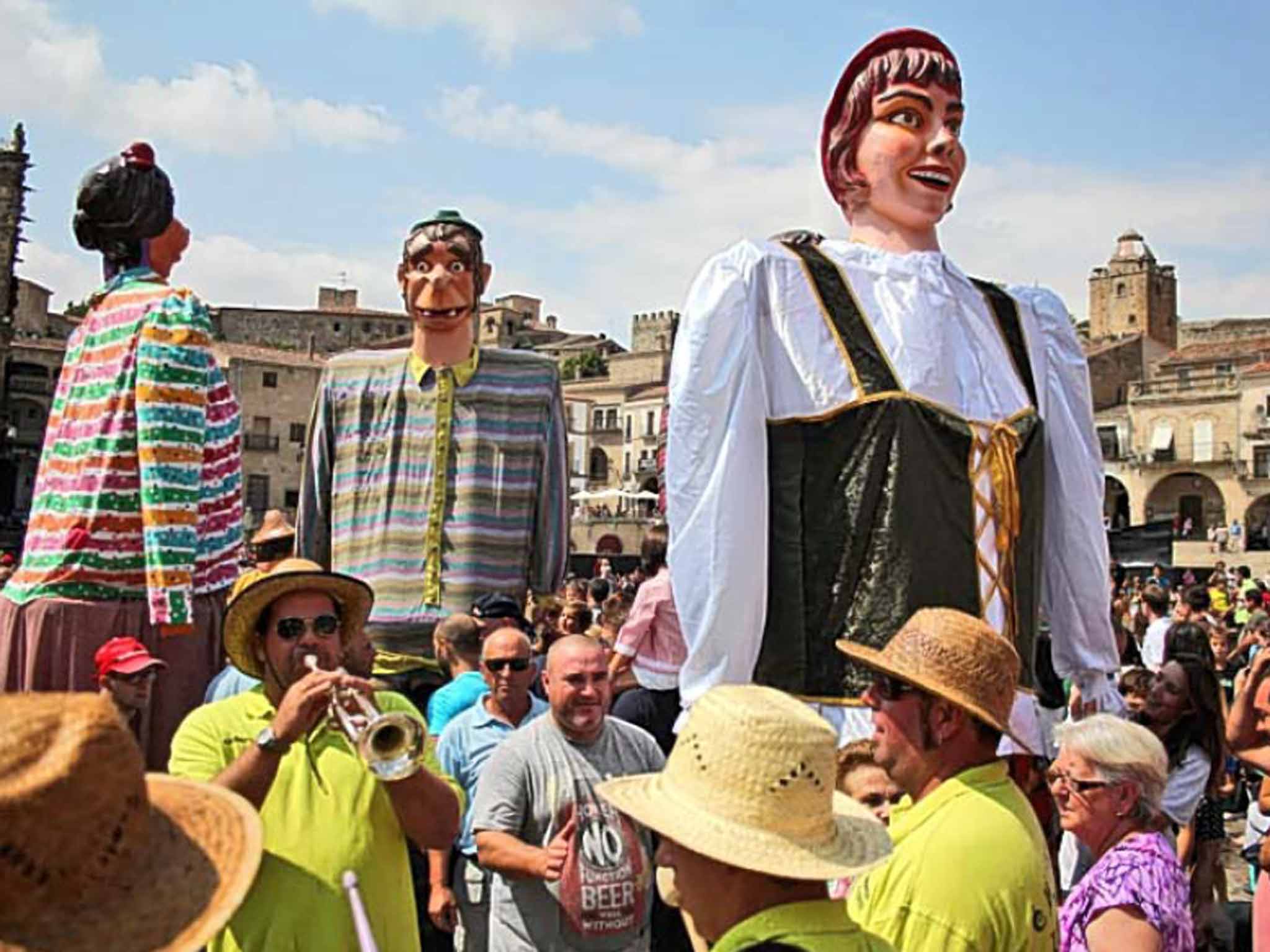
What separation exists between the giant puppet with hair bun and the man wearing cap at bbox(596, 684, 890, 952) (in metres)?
1.92

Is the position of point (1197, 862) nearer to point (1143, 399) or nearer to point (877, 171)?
point (877, 171)

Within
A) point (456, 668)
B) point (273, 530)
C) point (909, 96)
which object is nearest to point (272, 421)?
point (273, 530)

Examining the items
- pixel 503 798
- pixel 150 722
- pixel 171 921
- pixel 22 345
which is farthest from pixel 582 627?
pixel 22 345

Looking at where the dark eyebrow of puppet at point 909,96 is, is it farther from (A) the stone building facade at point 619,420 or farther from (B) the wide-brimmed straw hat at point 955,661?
(A) the stone building facade at point 619,420

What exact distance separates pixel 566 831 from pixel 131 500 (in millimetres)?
1754

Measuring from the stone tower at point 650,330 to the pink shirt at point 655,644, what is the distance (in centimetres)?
7953

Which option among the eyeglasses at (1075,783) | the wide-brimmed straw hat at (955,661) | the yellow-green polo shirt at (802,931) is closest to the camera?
the yellow-green polo shirt at (802,931)

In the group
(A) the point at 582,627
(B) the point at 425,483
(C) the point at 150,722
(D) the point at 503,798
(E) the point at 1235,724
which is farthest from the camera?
(A) the point at 582,627

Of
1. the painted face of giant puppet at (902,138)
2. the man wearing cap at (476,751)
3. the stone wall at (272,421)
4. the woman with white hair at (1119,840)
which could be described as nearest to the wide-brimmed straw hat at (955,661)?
the woman with white hair at (1119,840)

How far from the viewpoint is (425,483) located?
5.38 metres

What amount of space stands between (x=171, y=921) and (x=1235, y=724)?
17.2ft

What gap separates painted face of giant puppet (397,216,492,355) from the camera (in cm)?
552

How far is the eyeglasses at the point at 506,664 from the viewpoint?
5.50 meters

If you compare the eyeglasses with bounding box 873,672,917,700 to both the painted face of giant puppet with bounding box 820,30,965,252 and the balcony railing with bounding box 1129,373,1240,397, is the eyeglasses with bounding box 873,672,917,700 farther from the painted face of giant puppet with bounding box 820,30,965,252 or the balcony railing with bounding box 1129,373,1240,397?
the balcony railing with bounding box 1129,373,1240,397
